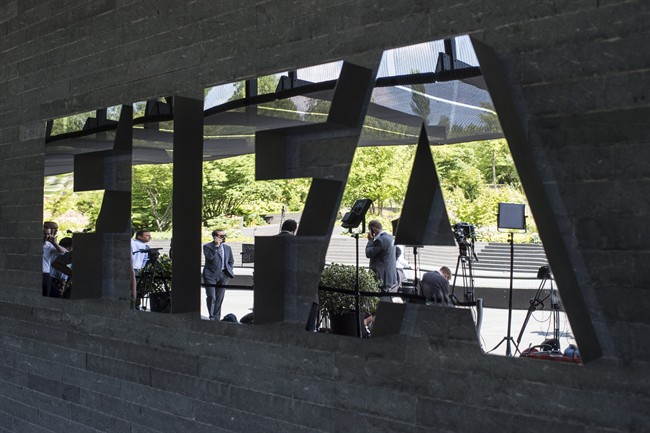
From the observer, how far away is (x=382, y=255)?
3.19m

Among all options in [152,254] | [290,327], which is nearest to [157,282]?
[152,254]

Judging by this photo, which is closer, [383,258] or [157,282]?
[383,258]

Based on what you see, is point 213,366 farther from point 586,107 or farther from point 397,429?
point 586,107

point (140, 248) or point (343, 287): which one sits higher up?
point (140, 248)

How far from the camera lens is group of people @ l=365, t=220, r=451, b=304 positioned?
9.93ft

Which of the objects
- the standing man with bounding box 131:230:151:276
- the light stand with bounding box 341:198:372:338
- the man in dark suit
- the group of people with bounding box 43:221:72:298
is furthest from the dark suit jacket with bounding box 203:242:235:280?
the group of people with bounding box 43:221:72:298

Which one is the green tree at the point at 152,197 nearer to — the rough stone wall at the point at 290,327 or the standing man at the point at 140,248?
the standing man at the point at 140,248

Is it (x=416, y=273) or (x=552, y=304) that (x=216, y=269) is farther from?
(x=552, y=304)

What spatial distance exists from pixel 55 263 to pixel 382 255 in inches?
106

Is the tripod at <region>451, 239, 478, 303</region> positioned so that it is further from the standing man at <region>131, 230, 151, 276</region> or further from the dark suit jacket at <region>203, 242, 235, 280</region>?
the standing man at <region>131, 230, 151, 276</region>

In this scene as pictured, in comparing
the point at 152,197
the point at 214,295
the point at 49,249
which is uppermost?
the point at 152,197

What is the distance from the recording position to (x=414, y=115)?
120 inches

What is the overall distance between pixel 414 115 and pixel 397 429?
4.30 ft

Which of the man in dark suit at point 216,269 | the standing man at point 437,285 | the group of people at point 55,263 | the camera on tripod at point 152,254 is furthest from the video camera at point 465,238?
the group of people at point 55,263
